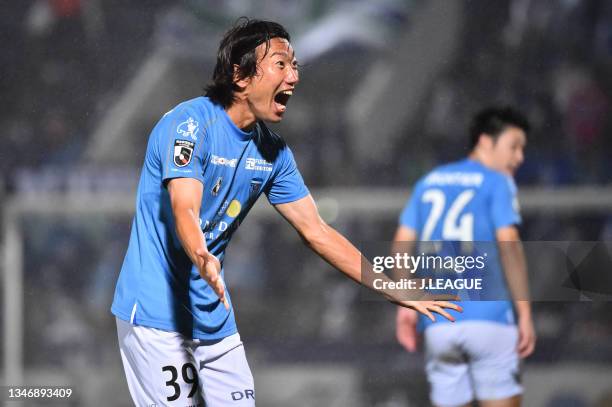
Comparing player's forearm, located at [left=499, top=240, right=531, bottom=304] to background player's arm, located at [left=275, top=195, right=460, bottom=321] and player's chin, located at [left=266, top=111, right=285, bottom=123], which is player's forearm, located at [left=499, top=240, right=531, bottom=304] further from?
player's chin, located at [left=266, top=111, right=285, bottom=123]

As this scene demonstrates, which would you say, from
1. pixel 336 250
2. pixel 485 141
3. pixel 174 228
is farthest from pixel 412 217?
pixel 174 228

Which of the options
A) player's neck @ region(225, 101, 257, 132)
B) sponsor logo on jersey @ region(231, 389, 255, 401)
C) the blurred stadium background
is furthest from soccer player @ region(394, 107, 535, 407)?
player's neck @ region(225, 101, 257, 132)

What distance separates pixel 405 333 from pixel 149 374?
2.48m

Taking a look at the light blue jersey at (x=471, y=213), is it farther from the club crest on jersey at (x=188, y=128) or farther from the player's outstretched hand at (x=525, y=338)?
A: the club crest on jersey at (x=188, y=128)

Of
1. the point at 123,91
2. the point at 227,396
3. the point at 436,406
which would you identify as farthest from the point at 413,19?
the point at 227,396

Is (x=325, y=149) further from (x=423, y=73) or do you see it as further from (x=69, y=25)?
(x=69, y=25)

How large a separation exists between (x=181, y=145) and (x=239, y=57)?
478 mm

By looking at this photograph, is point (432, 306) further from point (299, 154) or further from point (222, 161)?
point (299, 154)

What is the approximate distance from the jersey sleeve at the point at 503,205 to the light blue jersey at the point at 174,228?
2.21 metres

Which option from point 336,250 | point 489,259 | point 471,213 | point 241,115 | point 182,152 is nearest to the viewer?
point 182,152

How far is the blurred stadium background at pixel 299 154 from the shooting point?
20.9 ft

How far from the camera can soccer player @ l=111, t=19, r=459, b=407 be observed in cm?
306

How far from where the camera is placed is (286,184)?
3416 mm

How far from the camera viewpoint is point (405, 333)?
5301mm
